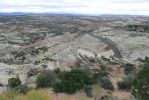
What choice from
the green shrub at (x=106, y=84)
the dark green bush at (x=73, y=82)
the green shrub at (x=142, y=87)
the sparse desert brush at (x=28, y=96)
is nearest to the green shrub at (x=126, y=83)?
the green shrub at (x=106, y=84)

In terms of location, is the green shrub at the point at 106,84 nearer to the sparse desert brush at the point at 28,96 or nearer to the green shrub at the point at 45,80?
the green shrub at the point at 45,80

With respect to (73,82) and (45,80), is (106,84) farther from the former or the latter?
(45,80)

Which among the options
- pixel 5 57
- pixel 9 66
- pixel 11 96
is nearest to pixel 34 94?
pixel 11 96

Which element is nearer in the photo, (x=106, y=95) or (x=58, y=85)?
(x=106, y=95)

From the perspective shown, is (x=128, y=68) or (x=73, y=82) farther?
(x=128, y=68)

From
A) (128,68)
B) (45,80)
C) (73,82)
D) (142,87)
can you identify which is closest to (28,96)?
(142,87)

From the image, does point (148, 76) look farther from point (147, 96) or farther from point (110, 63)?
point (110, 63)

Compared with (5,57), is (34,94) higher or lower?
higher

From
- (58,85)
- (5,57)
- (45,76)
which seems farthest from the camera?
(5,57)
